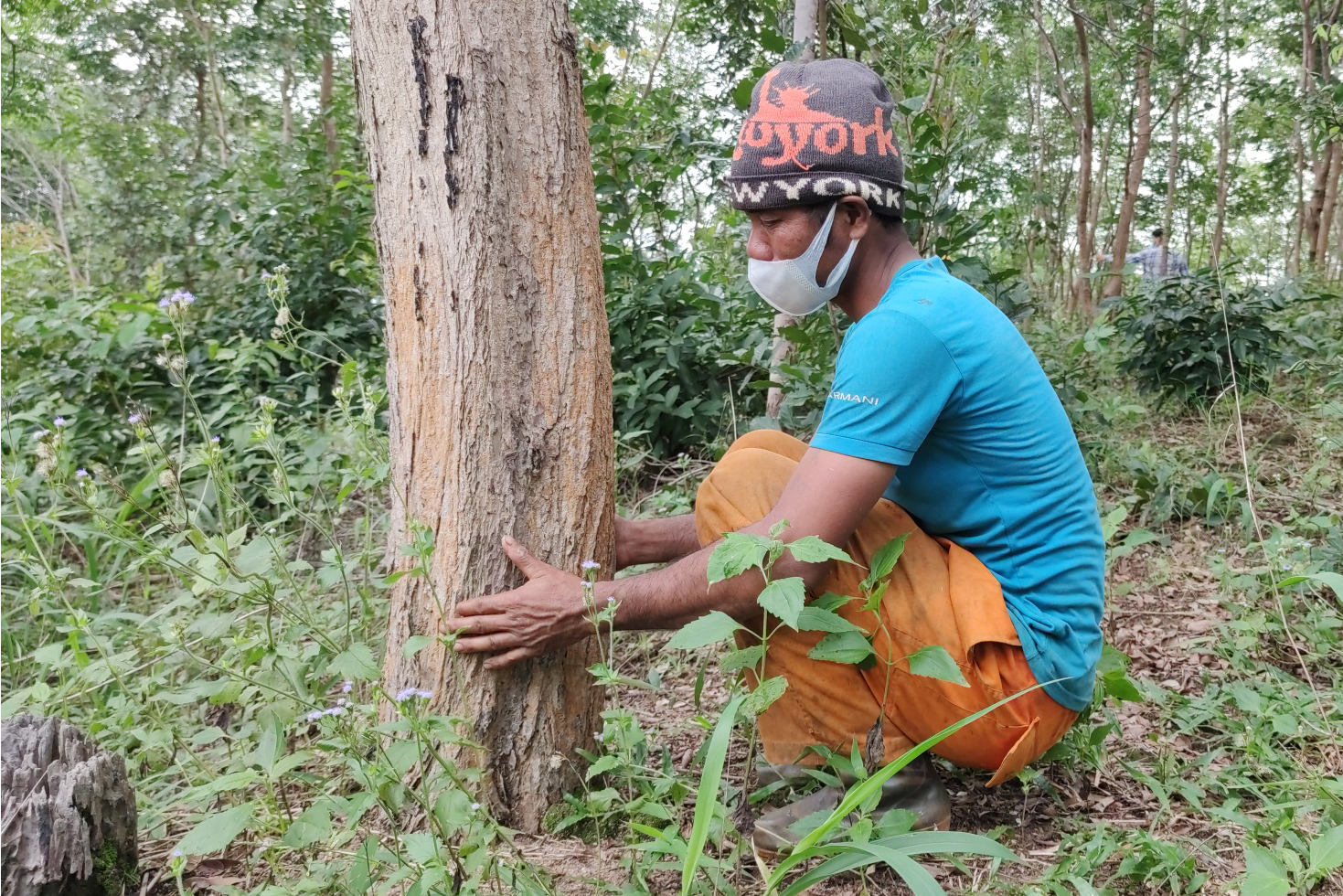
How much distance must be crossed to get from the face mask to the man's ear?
0.01 metres

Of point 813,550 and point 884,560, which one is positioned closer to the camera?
point 813,550

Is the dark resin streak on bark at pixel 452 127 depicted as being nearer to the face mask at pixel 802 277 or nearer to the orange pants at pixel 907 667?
the face mask at pixel 802 277

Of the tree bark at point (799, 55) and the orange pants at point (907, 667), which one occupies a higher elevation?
the tree bark at point (799, 55)

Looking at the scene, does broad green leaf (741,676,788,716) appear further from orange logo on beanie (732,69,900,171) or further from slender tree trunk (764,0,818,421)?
slender tree trunk (764,0,818,421)

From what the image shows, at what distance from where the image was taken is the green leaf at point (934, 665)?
1.52 m

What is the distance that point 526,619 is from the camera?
5.63 ft

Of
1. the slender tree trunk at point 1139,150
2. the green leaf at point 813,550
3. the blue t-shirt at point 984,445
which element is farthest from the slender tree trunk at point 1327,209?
the green leaf at point 813,550

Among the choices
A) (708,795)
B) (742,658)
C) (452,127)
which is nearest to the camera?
(708,795)

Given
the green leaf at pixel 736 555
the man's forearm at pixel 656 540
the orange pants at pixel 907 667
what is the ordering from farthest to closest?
1. the man's forearm at pixel 656 540
2. the orange pants at pixel 907 667
3. the green leaf at pixel 736 555

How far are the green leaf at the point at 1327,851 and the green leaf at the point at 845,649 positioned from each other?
2.59 ft

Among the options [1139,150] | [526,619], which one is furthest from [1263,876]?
[1139,150]

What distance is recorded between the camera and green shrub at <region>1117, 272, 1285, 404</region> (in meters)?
4.93

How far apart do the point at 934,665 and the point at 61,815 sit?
1589mm

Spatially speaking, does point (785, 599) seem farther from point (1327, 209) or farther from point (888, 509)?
point (1327, 209)
